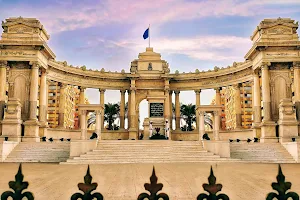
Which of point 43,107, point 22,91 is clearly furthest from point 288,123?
point 22,91

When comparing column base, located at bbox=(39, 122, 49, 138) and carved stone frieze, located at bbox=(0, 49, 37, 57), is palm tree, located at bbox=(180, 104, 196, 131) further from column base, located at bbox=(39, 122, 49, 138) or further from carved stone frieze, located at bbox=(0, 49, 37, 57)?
carved stone frieze, located at bbox=(0, 49, 37, 57)

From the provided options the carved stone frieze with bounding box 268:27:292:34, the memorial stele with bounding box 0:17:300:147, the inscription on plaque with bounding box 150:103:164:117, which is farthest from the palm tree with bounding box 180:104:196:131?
the carved stone frieze with bounding box 268:27:292:34

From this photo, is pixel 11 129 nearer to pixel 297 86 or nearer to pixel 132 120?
pixel 132 120

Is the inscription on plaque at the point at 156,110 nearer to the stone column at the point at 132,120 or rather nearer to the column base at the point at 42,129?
the stone column at the point at 132,120

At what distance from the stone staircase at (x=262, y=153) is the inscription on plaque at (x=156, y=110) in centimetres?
1244

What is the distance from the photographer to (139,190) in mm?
11102

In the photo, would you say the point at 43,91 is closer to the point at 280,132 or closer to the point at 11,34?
the point at 11,34

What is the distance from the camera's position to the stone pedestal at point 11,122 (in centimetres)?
3675

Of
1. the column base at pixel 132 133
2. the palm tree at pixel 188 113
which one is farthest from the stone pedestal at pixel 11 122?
the palm tree at pixel 188 113

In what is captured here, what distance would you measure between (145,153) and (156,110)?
52.4 feet

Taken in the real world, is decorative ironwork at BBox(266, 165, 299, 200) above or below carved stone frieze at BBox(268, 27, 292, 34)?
below

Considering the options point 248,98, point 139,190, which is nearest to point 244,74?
point 139,190

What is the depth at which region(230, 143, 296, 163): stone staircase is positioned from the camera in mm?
29844

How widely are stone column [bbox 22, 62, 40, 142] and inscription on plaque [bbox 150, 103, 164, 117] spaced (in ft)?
44.6
